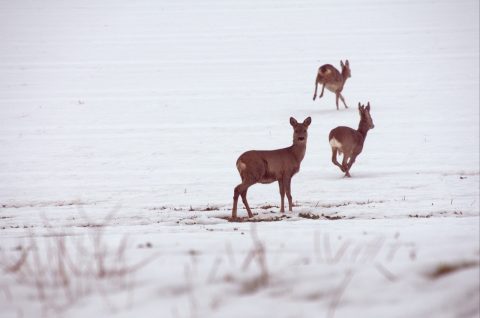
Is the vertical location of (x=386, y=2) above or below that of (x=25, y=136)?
above

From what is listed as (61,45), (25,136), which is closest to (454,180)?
(25,136)

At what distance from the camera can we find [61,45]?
106 feet

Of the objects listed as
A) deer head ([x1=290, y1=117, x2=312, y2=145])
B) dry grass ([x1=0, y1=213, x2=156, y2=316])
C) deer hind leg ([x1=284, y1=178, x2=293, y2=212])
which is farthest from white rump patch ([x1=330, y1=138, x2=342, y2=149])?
dry grass ([x1=0, y1=213, x2=156, y2=316])

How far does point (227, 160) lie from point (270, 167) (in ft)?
17.7

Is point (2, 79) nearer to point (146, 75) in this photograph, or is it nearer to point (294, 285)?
point (146, 75)

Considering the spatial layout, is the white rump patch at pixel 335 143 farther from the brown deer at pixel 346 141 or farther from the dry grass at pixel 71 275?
the dry grass at pixel 71 275

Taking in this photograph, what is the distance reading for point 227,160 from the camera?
15.3 metres

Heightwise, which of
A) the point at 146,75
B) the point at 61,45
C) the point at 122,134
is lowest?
the point at 122,134

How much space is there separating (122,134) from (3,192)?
5.86 meters

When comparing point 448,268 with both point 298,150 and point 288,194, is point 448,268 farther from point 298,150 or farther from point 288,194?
point 298,150

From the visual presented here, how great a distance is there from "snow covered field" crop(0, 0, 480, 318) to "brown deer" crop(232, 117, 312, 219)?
1.47 ft

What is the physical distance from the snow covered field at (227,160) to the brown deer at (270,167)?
0.45 metres

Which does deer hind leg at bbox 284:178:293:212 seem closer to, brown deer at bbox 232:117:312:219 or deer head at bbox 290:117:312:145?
brown deer at bbox 232:117:312:219

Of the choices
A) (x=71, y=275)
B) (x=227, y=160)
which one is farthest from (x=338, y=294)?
(x=227, y=160)
